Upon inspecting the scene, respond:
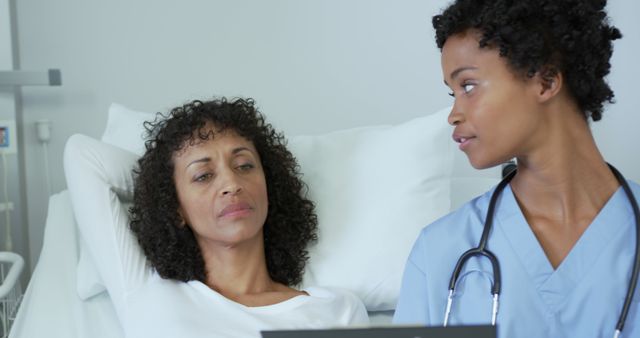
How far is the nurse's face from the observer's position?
129 centimetres

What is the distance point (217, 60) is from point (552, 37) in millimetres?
1581

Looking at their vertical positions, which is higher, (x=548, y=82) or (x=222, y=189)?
(x=548, y=82)

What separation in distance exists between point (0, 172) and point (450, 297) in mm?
1802

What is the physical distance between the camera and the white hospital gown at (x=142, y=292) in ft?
5.87

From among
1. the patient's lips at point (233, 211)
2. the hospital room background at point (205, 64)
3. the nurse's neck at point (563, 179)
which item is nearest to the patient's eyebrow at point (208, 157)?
the patient's lips at point (233, 211)

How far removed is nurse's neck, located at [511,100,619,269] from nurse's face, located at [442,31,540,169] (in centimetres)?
4

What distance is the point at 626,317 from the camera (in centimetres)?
126

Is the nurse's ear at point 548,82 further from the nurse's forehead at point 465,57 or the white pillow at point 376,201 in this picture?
the white pillow at point 376,201

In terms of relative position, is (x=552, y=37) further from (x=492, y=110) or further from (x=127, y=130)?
(x=127, y=130)

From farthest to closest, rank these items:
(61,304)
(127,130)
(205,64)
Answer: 1. (205,64)
2. (127,130)
3. (61,304)

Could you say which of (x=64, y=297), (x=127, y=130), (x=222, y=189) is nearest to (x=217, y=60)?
(x=127, y=130)

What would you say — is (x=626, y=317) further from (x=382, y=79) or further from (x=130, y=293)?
(x=382, y=79)

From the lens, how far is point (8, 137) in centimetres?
254

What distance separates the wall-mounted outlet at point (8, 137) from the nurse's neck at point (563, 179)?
177cm
